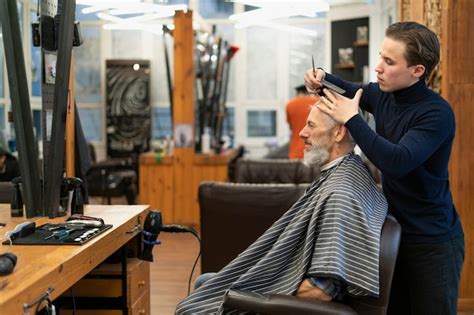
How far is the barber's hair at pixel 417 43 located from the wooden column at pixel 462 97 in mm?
Answer: 1767

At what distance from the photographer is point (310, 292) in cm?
209

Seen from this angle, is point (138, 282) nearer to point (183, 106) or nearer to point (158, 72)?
point (183, 106)

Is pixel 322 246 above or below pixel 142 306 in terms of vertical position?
above

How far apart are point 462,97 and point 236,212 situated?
1.44 meters

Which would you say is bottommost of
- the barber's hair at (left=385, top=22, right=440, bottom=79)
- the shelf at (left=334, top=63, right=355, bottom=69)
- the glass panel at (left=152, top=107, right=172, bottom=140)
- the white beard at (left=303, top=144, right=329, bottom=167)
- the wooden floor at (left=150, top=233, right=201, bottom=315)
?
the wooden floor at (left=150, top=233, right=201, bottom=315)

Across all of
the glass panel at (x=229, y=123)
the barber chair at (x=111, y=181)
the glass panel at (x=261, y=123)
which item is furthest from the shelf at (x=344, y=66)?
the barber chair at (x=111, y=181)

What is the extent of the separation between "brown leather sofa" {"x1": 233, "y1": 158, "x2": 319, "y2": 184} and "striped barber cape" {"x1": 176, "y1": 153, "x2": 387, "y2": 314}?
3.39 m

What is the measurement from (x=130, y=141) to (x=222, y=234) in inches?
242

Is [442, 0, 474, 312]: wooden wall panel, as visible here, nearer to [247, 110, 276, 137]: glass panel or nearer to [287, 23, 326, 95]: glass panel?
[287, 23, 326, 95]: glass panel

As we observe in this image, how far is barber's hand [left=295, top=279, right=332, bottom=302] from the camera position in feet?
6.80

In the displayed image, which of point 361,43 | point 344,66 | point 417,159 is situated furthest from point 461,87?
point 344,66

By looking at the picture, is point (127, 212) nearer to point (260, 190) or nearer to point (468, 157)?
point (260, 190)

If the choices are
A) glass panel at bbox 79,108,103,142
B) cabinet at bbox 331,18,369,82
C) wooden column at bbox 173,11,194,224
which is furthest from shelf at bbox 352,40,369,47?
glass panel at bbox 79,108,103,142

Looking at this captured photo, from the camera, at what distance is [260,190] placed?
390 cm
